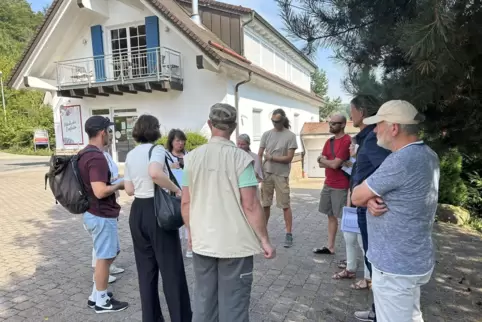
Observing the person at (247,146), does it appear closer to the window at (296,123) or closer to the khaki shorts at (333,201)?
the khaki shorts at (333,201)

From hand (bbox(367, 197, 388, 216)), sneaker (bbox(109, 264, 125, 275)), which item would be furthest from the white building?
hand (bbox(367, 197, 388, 216))

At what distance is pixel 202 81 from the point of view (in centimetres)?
1194

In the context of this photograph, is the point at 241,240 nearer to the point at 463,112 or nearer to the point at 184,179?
the point at 184,179

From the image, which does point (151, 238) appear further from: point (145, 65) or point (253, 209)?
point (145, 65)

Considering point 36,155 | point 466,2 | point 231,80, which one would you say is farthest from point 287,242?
point 36,155

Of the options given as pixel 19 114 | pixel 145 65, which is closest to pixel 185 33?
pixel 145 65

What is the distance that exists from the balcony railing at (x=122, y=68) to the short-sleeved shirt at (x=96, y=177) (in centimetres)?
881

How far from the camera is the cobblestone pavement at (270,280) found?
315cm

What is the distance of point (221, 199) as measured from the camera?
214 centimetres

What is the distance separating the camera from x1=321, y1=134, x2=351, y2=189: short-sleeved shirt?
394 cm

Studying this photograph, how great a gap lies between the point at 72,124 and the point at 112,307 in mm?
12697

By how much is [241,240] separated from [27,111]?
110 feet

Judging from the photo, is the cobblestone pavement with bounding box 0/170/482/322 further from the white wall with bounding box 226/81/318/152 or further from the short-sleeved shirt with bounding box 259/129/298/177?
the white wall with bounding box 226/81/318/152

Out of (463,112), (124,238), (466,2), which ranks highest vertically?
(466,2)
